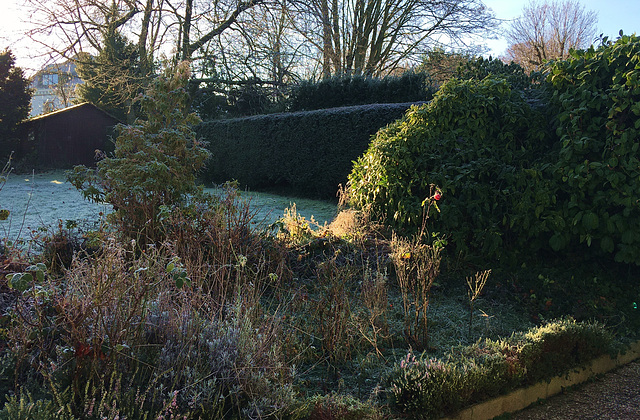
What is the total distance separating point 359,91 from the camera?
43.7ft

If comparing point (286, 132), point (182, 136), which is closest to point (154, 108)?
point (182, 136)

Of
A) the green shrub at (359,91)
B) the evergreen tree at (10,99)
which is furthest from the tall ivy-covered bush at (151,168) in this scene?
the evergreen tree at (10,99)

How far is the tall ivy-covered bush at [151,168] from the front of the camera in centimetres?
509

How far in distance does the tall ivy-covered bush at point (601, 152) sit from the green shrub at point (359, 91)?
719 cm

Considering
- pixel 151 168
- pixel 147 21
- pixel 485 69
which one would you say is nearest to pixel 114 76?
pixel 147 21

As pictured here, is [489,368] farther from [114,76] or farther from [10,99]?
[10,99]

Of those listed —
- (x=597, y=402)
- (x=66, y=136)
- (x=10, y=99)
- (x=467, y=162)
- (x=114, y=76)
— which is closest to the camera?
(x=597, y=402)

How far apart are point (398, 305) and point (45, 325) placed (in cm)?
278

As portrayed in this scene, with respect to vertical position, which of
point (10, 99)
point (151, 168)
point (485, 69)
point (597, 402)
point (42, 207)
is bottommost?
point (597, 402)

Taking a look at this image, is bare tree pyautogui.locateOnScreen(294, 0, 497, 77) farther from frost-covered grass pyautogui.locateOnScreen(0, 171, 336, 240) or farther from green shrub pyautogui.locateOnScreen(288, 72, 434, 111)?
frost-covered grass pyautogui.locateOnScreen(0, 171, 336, 240)

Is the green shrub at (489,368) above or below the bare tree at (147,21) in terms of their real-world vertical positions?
below

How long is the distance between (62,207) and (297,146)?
5.32 metres

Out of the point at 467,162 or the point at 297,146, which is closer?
the point at 467,162

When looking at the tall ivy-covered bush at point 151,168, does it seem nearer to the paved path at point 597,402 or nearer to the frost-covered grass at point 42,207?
the frost-covered grass at point 42,207
